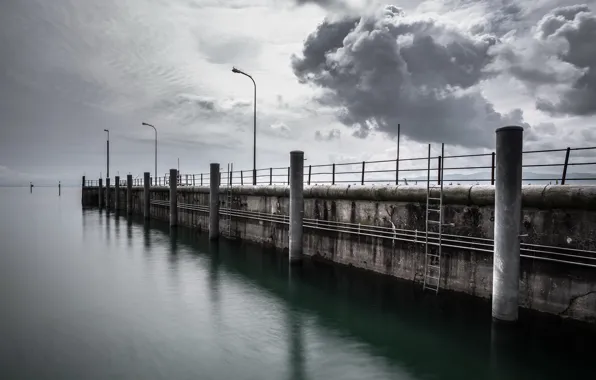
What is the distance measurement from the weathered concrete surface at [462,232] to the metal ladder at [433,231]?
0.24 metres

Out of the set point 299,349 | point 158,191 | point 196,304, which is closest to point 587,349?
point 299,349

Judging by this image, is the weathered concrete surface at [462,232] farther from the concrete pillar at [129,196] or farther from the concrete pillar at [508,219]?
the concrete pillar at [129,196]

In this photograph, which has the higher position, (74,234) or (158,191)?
(158,191)

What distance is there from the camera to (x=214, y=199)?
2105 cm

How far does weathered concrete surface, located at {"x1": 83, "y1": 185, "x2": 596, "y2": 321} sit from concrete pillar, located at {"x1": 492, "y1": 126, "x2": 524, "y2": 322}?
104 cm

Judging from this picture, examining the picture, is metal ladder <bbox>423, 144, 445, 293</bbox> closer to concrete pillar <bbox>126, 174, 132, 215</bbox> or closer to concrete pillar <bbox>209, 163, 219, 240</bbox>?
concrete pillar <bbox>209, 163, 219, 240</bbox>

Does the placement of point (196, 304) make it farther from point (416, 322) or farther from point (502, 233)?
point (502, 233)

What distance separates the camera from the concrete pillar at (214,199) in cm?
2080

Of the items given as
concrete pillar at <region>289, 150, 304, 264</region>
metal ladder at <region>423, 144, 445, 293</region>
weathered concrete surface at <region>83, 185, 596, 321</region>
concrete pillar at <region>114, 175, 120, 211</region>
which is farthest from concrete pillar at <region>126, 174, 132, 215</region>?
metal ladder at <region>423, 144, 445, 293</region>

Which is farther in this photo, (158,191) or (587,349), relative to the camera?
(158,191)

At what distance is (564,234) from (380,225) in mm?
5322

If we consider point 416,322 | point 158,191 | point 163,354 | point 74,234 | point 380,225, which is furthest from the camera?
point 158,191

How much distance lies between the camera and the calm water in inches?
283

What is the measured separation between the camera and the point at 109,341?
8.52 meters
